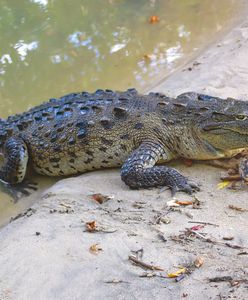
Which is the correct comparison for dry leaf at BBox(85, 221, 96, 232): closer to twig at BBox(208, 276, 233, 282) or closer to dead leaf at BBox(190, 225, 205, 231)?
dead leaf at BBox(190, 225, 205, 231)

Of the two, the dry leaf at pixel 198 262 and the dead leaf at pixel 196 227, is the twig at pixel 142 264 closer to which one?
the dry leaf at pixel 198 262

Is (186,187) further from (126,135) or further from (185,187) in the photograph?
(126,135)

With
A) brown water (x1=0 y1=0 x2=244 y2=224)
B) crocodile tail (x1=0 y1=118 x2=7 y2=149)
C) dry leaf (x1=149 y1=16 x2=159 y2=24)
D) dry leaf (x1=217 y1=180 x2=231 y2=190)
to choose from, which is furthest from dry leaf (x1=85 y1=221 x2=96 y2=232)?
dry leaf (x1=149 y1=16 x2=159 y2=24)

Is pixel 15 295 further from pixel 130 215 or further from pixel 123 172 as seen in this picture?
pixel 123 172

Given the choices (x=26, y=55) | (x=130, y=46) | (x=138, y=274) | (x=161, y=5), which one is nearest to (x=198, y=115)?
(x=138, y=274)

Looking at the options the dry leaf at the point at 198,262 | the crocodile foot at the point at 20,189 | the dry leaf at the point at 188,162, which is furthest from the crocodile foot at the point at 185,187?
the crocodile foot at the point at 20,189
